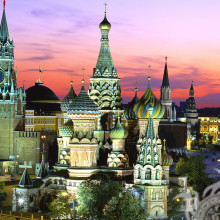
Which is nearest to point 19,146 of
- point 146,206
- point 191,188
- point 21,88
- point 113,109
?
point 21,88

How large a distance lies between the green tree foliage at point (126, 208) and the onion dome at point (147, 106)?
34.5 feet

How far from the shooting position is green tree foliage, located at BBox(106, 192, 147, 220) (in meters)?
45.1

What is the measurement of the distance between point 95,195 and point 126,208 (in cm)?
440

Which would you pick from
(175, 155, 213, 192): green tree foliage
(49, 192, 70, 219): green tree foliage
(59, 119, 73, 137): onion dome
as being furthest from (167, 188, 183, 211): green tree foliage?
(59, 119, 73, 137): onion dome

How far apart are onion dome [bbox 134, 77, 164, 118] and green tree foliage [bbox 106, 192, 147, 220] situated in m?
10.5

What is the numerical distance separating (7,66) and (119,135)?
114 feet

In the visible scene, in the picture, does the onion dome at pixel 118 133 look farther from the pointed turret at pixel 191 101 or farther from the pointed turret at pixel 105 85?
the pointed turret at pixel 191 101

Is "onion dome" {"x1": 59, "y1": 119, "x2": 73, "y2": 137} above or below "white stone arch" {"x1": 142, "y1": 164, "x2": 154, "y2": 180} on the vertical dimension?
above

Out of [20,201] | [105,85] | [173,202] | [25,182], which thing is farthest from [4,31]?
[173,202]

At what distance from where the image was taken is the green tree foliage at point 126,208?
4509 centimetres

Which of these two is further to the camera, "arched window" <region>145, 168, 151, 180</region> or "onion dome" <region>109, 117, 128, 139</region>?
"onion dome" <region>109, 117, 128, 139</region>

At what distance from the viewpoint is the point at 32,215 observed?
50.2 meters

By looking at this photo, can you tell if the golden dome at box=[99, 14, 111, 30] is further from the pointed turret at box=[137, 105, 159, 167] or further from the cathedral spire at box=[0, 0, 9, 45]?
the cathedral spire at box=[0, 0, 9, 45]

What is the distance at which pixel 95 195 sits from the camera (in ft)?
162
